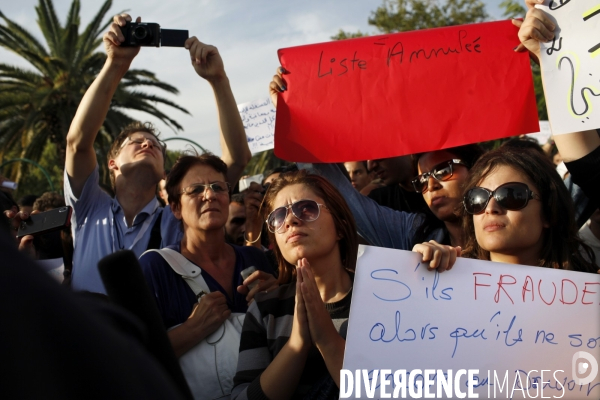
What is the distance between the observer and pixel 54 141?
57.7 feet

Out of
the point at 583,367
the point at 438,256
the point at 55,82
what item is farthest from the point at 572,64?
the point at 55,82

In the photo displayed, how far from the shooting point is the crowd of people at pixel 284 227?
90.0 inches

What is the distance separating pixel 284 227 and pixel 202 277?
25.4 inches

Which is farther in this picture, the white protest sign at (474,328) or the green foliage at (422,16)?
the green foliage at (422,16)

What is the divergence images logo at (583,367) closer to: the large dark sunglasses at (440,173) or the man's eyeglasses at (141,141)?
the large dark sunglasses at (440,173)

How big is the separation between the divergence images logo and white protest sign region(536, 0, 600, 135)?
903 millimetres

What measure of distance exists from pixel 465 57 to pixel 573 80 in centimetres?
66

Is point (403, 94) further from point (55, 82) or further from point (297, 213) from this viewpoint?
point (55, 82)

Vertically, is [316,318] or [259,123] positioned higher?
[259,123]

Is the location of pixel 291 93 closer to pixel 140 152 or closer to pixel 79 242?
pixel 140 152

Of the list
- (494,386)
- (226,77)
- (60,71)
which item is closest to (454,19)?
(60,71)

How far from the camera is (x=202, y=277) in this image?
3006 mm

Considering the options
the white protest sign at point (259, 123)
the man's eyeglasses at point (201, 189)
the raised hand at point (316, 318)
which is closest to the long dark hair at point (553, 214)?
the raised hand at point (316, 318)

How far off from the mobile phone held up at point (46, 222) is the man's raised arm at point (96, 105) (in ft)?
0.58
